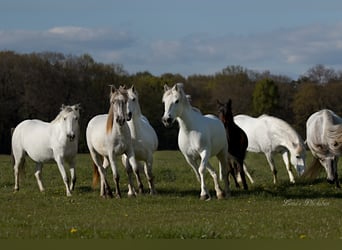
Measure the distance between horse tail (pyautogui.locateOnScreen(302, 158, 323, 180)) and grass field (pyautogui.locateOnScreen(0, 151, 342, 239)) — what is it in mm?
204

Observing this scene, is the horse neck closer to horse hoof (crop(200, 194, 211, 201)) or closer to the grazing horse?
horse hoof (crop(200, 194, 211, 201))

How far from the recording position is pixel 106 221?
10664mm

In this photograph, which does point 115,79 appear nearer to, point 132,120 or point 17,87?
point 17,87

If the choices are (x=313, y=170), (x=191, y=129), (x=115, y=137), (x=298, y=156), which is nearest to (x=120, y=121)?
(x=115, y=137)

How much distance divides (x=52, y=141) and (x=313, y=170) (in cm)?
703

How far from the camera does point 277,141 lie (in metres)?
21.4

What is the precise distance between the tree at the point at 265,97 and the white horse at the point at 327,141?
2109 inches

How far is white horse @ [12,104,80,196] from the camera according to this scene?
622 inches

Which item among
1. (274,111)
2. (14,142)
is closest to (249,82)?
(274,111)

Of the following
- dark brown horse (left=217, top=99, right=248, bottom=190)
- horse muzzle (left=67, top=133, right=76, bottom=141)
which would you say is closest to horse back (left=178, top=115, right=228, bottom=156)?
dark brown horse (left=217, top=99, right=248, bottom=190)

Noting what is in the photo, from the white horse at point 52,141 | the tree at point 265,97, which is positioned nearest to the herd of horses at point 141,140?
the white horse at point 52,141

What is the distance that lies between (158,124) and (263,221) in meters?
51.2

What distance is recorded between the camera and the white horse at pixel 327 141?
57.1 ft

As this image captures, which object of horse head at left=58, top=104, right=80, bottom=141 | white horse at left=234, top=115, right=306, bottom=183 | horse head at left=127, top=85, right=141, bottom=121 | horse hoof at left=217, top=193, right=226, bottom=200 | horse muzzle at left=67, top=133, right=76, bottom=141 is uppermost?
horse head at left=127, top=85, right=141, bottom=121
